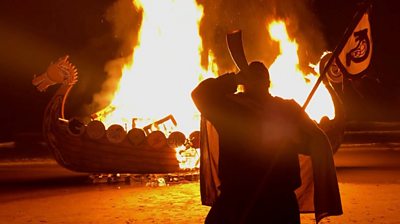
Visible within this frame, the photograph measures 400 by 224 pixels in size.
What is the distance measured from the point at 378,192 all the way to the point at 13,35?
2707 cm

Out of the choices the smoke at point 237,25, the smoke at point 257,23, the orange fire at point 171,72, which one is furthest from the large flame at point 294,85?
the smoke at point 257,23

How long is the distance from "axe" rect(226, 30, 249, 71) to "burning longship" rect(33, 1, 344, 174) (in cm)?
779

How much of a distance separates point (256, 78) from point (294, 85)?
30.4 feet

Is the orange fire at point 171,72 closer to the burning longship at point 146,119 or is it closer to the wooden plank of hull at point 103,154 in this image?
the burning longship at point 146,119

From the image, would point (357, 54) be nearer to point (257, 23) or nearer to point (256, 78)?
point (256, 78)

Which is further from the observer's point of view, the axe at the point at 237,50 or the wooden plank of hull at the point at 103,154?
the wooden plank of hull at the point at 103,154

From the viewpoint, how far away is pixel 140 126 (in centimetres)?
1219

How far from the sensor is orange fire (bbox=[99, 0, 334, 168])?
40.3 feet

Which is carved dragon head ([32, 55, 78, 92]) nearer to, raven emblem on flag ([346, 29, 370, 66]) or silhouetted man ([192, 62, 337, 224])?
raven emblem on flag ([346, 29, 370, 66])

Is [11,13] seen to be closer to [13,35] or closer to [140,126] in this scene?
[13,35]

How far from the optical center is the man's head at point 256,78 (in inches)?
121

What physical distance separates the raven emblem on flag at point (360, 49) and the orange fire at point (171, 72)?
7.72 meters

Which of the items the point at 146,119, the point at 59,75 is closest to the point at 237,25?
the point at 146,119

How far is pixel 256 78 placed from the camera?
308 cm
